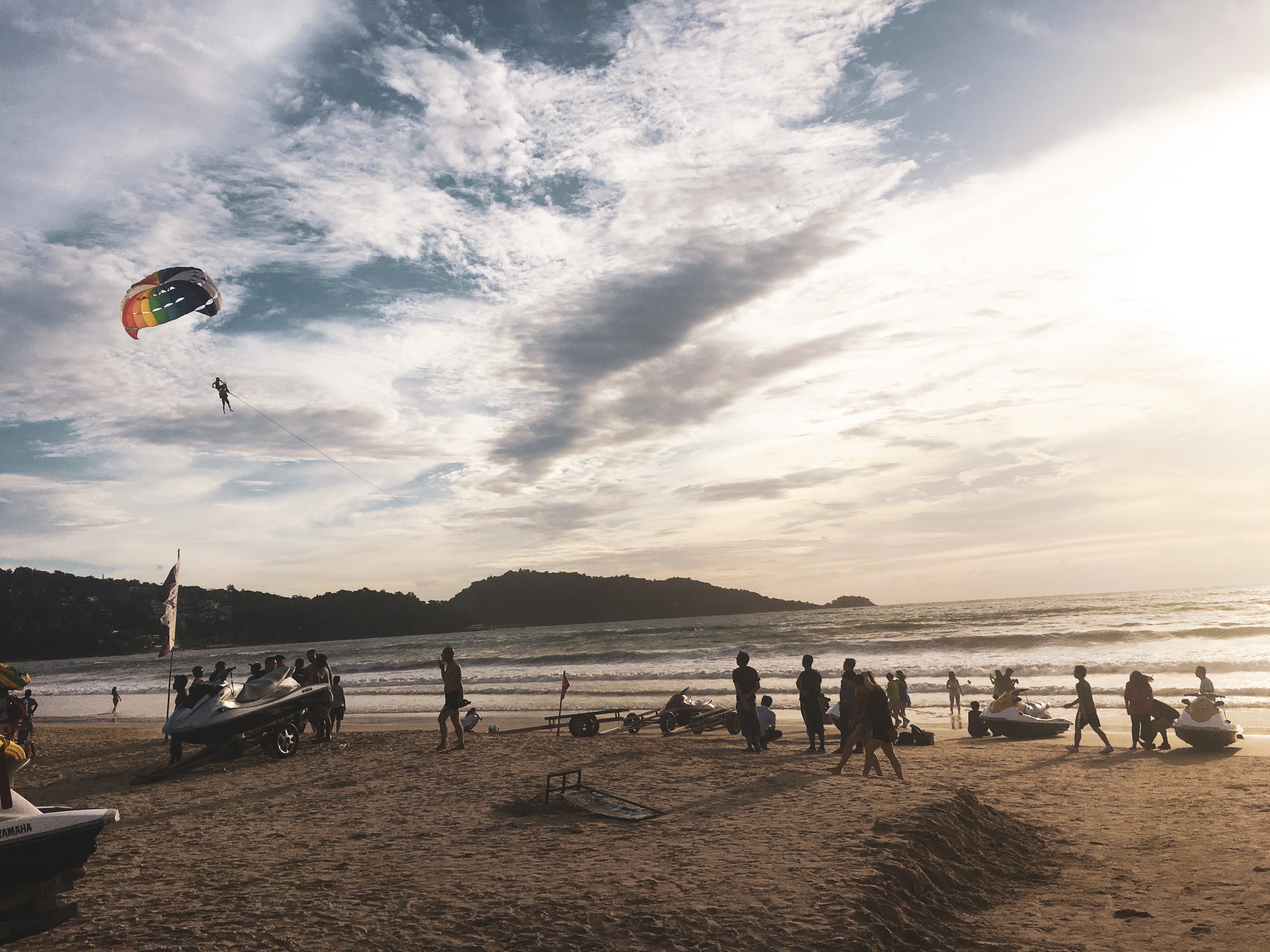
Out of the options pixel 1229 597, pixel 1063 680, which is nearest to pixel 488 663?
pixel 1063 680

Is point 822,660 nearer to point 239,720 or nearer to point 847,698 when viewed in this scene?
point 847,698

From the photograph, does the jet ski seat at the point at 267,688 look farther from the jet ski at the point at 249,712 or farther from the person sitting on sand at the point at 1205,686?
the person sitting on sand at the point at 1205,686

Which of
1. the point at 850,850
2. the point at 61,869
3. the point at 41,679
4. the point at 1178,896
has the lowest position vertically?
→ the point at 41,679

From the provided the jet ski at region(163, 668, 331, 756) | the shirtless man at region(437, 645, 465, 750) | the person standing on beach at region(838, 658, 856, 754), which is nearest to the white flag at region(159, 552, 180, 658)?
the jet ski at region(163, 668, 331, 756)

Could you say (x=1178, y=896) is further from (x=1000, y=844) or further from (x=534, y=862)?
(x=534, y=862)

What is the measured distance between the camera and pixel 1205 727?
42.2 feet

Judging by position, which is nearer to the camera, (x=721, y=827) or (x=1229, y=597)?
(x=721, y=827)

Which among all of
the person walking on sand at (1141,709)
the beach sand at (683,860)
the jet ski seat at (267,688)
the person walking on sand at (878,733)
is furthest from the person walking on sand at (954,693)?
the jet ski seat at (267,688)

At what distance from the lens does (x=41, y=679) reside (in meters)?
62.6

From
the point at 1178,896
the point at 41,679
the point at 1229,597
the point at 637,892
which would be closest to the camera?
the point at 637,892

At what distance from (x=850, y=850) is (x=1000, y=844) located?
202 centimetres

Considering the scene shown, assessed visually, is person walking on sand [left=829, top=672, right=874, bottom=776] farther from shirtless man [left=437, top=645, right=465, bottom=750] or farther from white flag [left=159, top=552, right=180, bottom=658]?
white flag [left=159, top=552, right=180, bottom=658]

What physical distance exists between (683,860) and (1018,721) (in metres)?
12.2

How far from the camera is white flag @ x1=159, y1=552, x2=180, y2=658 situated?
14.8 metres
